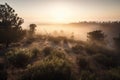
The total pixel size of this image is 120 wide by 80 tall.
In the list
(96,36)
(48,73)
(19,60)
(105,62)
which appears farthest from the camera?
(96,36)

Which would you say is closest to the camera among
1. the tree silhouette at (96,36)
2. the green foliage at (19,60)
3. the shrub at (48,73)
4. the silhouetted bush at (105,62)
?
the shrub at (48,73)

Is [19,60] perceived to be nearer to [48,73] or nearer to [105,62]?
[48,73]

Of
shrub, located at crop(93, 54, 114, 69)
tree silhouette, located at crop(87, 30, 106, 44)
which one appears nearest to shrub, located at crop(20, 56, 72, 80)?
shrub, located at crop(93, 54, 114, 69)

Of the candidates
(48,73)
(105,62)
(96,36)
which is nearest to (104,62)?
(105,62)

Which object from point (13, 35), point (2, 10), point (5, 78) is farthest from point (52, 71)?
point (2, 10)

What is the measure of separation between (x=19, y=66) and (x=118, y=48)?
3381cm

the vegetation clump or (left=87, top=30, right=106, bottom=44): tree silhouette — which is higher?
the vegetation clump

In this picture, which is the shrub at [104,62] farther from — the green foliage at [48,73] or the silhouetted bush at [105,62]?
the green foliage at [48,73]

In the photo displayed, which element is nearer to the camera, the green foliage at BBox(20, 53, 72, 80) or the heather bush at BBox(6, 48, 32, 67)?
the green foliage at BBox(20, 53, 72, 80)

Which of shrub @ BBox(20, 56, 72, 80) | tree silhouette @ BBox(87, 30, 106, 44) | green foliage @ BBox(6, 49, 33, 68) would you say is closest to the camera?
shrub @ BBox(20, 56, 72, 80)

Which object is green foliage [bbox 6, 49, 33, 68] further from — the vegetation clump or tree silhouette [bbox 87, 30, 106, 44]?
tree silhouette [bbox 87, 30, 106, 44]

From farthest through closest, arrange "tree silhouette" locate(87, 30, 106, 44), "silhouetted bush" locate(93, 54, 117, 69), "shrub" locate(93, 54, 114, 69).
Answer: "tree silhouette" locate(87, 30, 106, 44) < "shrub" locate(93, 54, 114, 69) < "silhouetted bush" locate(93, 54, 117, 69)

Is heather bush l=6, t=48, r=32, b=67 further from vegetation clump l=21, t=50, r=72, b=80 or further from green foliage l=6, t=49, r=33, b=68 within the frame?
vegetation clump l=21, t=50, r=72, b=80

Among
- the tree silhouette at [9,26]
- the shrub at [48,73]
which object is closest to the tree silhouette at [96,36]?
the tree silhouette at [9,26]
